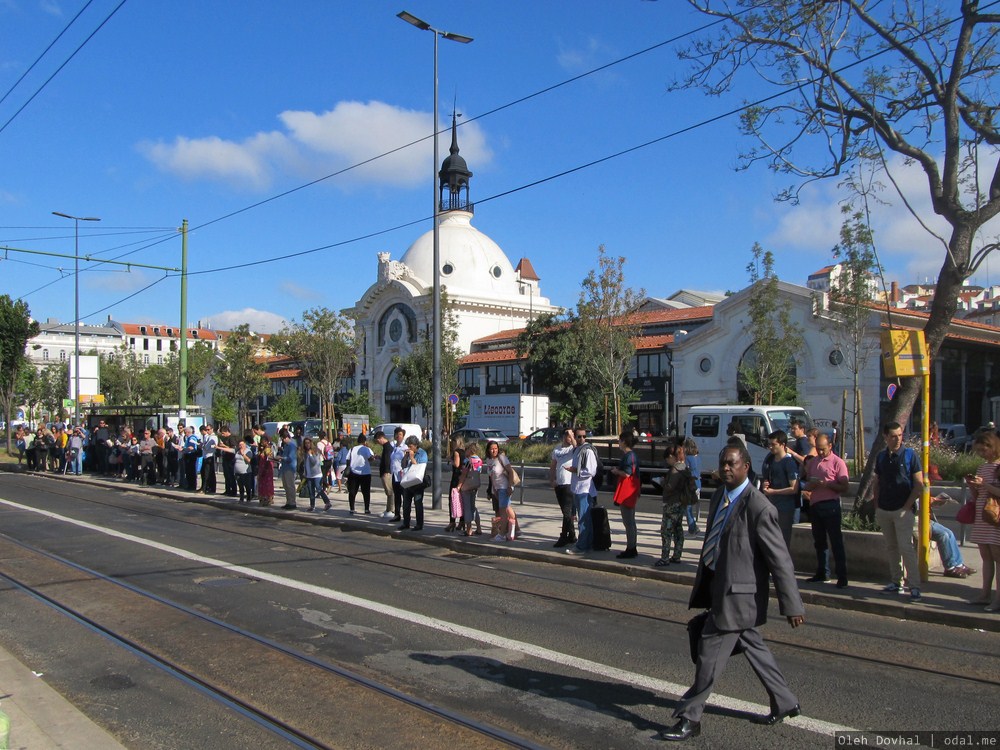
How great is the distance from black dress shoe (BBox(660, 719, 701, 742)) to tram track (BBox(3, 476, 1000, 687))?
230cm

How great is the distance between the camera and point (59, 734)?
505 cm

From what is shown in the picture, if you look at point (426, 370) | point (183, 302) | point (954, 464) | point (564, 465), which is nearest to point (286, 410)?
point (426, 370)

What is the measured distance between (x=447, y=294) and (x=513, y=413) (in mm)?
24982

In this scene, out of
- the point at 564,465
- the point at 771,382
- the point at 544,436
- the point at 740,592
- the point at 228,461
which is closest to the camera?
the point at 740,592

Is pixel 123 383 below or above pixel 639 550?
above

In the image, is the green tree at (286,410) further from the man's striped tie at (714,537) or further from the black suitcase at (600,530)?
the man's striped tie at (714,537)

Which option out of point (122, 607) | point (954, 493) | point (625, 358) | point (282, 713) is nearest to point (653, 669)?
point (282, 713)

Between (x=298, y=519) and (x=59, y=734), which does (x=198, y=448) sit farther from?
(x=59, y=734)

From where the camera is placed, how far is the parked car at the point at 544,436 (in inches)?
1448

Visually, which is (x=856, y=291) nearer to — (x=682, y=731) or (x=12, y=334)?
(x=682, y=731)

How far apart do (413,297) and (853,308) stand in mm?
42530

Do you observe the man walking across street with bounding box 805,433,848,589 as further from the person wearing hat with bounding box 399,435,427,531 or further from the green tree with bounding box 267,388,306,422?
the green tree with bounding box 267,388,306,422

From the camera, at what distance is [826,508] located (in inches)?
362

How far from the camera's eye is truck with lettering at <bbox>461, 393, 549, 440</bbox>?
41.2m
